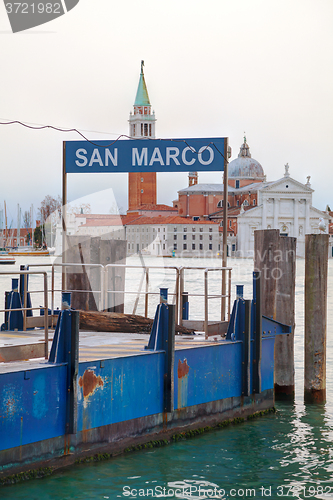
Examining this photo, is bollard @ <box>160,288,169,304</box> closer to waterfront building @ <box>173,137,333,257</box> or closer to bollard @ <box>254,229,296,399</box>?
bollard @ <box>254,229,296,399</box>

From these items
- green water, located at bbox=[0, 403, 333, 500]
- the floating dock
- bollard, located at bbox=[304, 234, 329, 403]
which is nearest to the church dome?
bollard, located at bbox=[304, 234, 329, 403]

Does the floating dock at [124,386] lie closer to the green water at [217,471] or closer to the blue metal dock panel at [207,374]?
the blue metal dock panel at [207,374]

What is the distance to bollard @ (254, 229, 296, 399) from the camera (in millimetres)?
11156

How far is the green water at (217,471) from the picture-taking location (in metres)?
7.18

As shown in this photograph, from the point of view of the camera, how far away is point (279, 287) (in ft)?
37.3

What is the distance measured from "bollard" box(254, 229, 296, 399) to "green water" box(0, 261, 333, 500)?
147cm

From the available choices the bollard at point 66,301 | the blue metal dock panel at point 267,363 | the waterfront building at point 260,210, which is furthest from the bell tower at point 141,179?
the bollard at point 66,301

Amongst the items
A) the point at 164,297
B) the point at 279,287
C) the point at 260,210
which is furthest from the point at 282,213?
the point at 164,297

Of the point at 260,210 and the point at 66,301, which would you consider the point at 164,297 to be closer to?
the point at 66,301

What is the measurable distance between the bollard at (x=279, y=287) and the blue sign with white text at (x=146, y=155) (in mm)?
1535

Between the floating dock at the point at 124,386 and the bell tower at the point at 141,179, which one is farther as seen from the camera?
the bell tower at the point at 141,179

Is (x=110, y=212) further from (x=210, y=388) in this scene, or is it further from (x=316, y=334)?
(x=316, y=334)

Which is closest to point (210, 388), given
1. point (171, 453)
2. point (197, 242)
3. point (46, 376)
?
point (171, 453)

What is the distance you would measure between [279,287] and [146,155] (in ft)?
10.7
